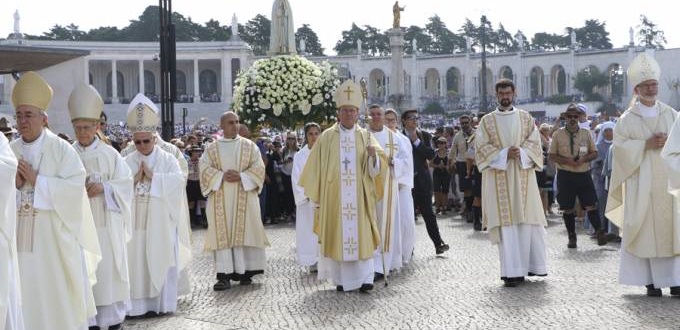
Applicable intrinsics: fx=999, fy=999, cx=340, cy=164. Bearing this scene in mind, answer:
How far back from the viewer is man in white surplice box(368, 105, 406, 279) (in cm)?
1080

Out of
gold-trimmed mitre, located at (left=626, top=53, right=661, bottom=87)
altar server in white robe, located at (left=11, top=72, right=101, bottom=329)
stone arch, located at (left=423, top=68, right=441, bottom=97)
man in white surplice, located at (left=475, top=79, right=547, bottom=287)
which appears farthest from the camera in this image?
stone arch, located at (left=423, top=68, right=441, bottom=97)

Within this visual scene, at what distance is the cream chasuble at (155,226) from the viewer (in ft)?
30.3

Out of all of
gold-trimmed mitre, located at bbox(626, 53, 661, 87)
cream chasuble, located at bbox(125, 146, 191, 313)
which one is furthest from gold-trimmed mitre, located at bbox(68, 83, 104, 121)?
gold-trimmed mitre, located at bbox(626, 53, 661, 87)

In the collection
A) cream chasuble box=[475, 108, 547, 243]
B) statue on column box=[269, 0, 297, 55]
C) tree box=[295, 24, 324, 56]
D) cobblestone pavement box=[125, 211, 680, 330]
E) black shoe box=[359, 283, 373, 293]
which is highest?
tree box=[295, 24, 324, 56]

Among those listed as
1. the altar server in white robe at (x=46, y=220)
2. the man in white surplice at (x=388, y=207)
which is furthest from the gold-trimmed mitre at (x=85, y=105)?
the man in white surplice at (x=388, y=207)

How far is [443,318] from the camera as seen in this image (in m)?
8.48

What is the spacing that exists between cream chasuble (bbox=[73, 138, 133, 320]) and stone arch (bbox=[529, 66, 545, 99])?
87.5 meters

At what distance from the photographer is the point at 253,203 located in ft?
36.7

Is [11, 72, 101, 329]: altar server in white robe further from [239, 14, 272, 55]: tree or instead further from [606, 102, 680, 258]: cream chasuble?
[239, 14, 272, 55]: tree

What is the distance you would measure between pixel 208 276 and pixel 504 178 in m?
3.79

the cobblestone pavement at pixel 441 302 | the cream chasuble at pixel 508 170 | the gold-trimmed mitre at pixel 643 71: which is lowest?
the cobblestone pavement at pixel 441 302

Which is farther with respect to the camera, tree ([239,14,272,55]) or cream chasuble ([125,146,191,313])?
tree ([239,14,272,55])

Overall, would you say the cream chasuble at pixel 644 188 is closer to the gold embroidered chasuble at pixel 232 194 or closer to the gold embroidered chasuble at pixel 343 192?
the gold embroidered chasuble at pixel 343 192

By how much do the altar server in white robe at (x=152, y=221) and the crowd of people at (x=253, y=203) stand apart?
0.01 meters
